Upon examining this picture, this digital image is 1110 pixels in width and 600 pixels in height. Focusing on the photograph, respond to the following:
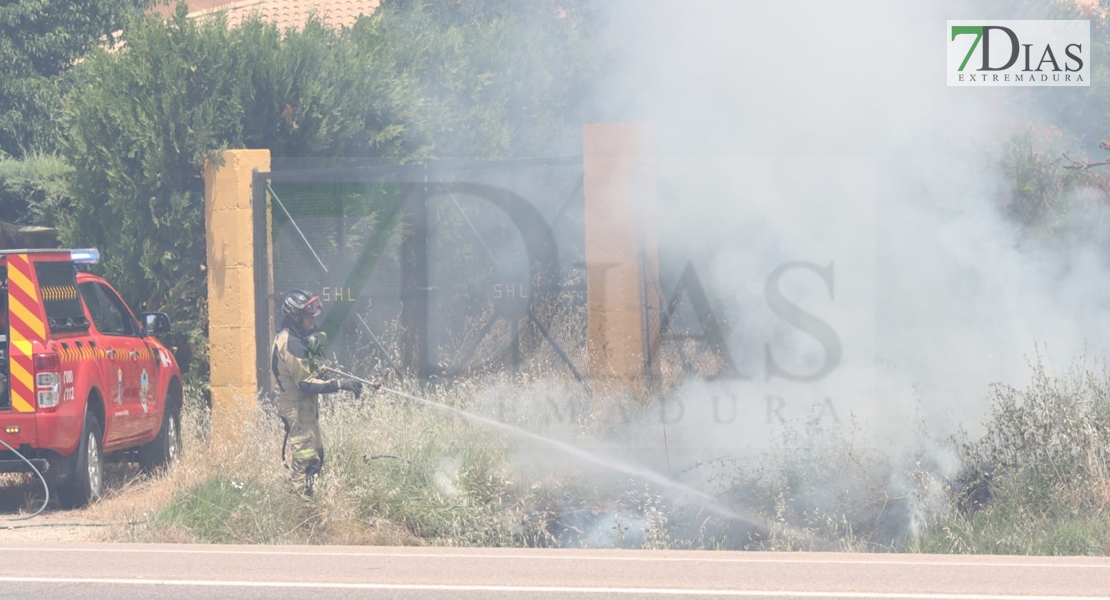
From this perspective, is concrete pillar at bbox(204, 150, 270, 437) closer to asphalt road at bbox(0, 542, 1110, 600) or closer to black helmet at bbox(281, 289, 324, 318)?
black helmet at bbox(281, 289, 324, 318)

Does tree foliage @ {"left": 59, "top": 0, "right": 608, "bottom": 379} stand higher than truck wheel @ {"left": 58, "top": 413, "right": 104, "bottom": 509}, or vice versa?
tree foliage @ {"left": 59, "top": 0, "right": 608, "bottom": 379}

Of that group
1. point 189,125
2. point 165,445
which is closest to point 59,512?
point 165,445

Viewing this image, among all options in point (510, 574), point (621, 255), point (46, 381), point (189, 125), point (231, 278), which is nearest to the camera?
point (510, 574)

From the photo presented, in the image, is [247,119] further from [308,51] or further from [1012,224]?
[1012,224]

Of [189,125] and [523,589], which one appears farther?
[189,125]

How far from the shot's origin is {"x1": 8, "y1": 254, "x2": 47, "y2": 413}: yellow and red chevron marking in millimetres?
8047

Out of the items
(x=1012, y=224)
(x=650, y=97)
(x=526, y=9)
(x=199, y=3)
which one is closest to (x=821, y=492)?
(x=1012, y=224)

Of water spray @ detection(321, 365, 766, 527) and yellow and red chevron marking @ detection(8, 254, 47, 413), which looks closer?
yellow and red chevron marking @ detection(8, 254, 47, 413)

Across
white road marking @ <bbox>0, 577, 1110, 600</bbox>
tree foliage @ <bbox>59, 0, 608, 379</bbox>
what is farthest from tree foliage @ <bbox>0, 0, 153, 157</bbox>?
white road marking @ <bbox>0, 577, 1110, 600</bbox>

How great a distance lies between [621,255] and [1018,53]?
3768mm

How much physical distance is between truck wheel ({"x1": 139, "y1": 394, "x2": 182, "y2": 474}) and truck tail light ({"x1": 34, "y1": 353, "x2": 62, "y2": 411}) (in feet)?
5.44

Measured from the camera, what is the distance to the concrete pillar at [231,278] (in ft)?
35.7

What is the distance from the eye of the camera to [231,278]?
35.9ft

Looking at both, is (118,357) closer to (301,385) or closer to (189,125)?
(301,385)
